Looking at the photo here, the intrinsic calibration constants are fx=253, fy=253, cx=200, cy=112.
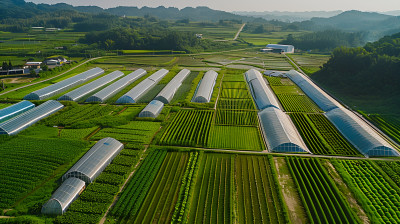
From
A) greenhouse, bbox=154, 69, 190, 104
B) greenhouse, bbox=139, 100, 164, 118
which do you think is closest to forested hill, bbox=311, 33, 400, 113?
greenhouse, bbox=154, 69, 190, 104

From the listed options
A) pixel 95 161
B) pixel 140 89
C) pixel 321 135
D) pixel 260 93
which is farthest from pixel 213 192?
pixel 140 89

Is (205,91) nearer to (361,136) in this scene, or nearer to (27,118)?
(361,136)

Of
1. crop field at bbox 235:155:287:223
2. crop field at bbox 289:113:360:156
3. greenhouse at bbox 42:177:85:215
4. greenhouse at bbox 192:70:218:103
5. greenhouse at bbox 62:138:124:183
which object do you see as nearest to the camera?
greenhouse at bbox 42:177:85:215

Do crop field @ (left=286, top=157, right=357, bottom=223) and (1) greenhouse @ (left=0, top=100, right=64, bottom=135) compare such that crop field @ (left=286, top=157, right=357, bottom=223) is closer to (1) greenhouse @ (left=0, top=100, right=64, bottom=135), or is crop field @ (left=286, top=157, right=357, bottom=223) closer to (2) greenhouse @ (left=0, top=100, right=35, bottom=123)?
(1) greenhouse @ (left=0, top=100, right=64, bottom=135)

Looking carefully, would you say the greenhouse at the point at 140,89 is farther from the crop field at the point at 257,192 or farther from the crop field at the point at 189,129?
the crop field at the point at 257,192

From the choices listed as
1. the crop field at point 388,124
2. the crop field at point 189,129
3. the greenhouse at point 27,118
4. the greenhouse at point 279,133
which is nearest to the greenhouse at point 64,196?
the crop field at point 189,129

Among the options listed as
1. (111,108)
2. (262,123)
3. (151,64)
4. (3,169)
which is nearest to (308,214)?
(262,123)
